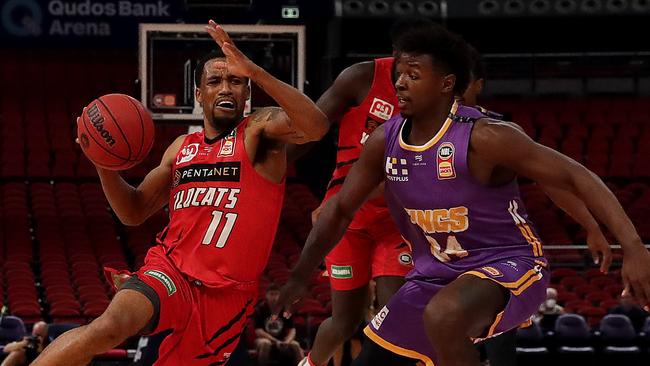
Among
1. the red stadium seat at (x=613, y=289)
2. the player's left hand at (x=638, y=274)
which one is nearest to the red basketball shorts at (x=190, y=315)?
the player's left hand at (x=638, y=274)

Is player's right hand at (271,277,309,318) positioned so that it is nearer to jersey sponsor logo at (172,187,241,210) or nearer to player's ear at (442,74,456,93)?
jersey sponsor logo at (172,187,241,210)

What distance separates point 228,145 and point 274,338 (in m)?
5.74

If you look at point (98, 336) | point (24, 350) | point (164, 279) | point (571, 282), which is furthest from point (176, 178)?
point (571, 282)

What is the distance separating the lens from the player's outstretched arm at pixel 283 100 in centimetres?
505

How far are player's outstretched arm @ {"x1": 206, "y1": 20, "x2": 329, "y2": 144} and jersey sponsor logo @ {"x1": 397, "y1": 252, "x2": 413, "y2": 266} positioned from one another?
1167mm

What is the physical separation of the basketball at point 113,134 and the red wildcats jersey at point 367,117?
1230 mm

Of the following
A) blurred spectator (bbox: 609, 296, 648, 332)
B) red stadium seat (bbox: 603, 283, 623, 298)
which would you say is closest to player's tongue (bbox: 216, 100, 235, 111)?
blurred spectator (bbox: 609, 296, 648, 332)

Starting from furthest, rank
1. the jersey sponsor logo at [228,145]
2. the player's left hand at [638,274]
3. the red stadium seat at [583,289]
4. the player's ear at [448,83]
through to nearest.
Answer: the red stadium seat at [583,289]
the jersey sponsor logo at [228,145]
the player's ear at [448,83]
the player's left hand at [638,274]

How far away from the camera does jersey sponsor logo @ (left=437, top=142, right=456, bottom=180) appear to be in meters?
4.93

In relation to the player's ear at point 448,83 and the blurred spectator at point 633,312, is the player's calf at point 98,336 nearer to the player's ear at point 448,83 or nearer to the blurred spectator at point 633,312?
the player's ear at point 448,83

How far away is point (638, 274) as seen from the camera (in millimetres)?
4480

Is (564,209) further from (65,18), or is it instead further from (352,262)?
(65,18)

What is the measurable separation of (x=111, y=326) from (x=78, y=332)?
0.52 ft

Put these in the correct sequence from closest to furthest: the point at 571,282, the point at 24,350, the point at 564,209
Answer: the point at 564,209
the point at 24,350
the point at 571,282
